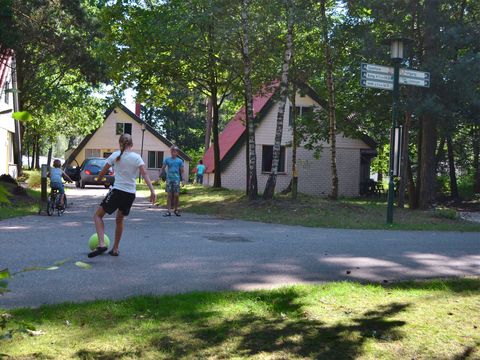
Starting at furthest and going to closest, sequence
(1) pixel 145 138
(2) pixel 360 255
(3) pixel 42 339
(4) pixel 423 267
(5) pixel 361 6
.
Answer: (1) pixel 145 138, (5) pixel 361 6, (2) pixel 360 255, (4) pixel 423 267, (3) pixel 42 339

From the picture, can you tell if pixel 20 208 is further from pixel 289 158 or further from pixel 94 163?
pixel 289 158

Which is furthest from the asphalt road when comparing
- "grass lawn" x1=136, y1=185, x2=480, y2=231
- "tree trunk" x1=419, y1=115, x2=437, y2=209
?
"tree trunk" x1=419, y1=115, x2=437, y2=209

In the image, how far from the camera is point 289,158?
34719mm

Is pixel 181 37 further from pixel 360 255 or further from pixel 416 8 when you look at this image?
pixel 360 255

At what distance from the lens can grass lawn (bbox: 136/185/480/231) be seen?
1532cm

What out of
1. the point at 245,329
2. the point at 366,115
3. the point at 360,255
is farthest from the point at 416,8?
the point at 245,329

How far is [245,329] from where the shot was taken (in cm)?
475

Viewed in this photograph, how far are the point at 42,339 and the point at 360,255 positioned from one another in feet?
19.9

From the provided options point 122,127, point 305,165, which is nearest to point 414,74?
point 305,165

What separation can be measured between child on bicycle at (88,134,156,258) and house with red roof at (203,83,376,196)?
24.5 metres

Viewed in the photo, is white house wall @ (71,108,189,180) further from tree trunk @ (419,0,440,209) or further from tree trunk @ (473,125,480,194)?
tree trunk @ (419,0,440,209)

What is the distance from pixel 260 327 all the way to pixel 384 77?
450 inches

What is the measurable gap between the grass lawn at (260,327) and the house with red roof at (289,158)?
27323mm

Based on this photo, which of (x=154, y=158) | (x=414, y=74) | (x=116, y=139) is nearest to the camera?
(x=414, y=74)
